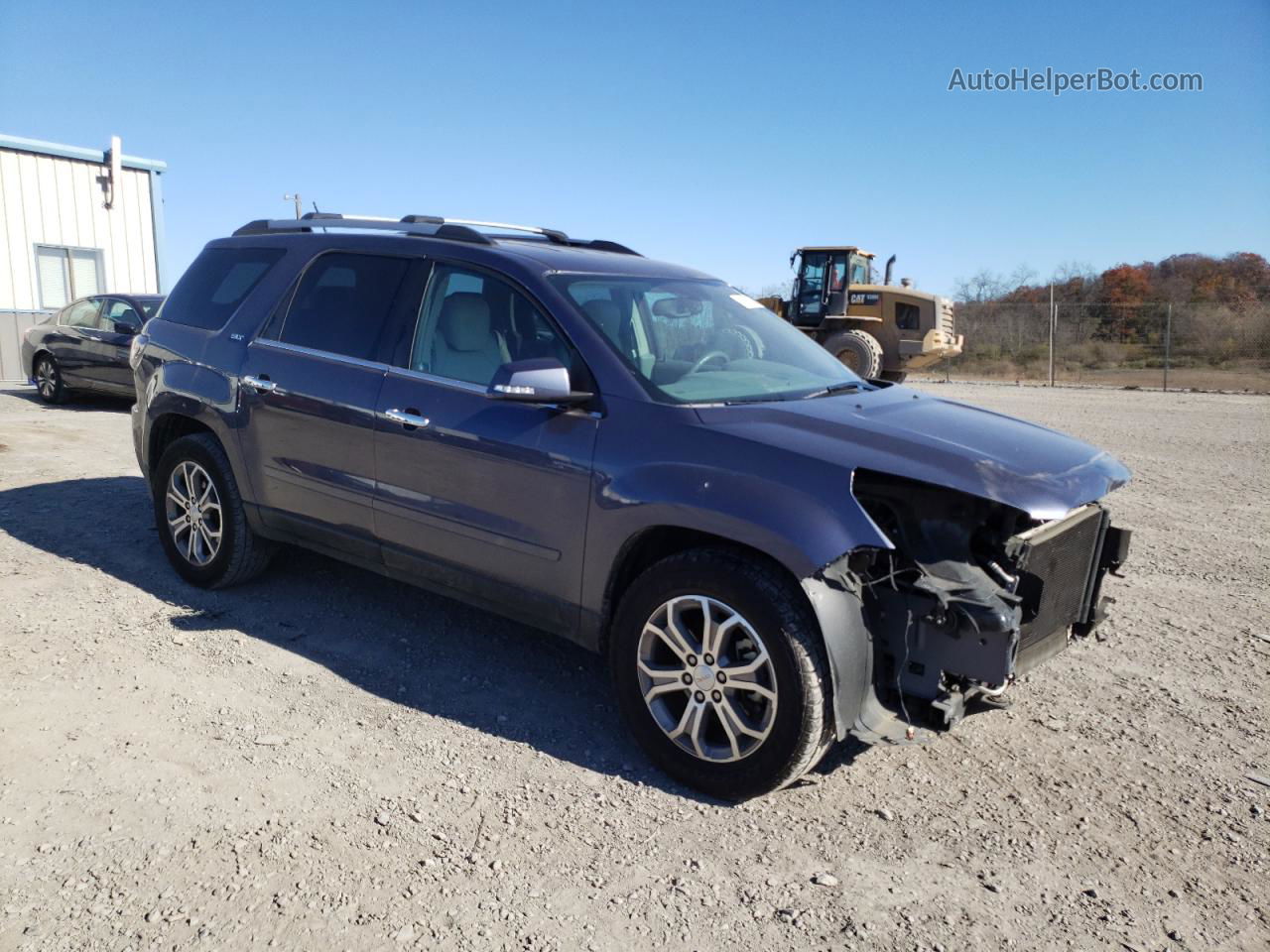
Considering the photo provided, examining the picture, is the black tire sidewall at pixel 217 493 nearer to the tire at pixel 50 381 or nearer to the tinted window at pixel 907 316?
the tire at pixel 50 381

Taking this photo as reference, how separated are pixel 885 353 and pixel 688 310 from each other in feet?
60.4

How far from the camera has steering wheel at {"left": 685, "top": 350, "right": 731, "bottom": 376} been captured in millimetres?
3977

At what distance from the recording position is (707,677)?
335 centimetres

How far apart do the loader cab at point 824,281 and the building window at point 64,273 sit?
15017 millimetres

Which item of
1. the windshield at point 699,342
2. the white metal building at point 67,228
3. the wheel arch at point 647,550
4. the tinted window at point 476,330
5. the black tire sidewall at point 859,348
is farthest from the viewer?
the black tire sidewall at point 859,348

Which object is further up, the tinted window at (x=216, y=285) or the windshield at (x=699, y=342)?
the tinted window at (x=216, y=285)

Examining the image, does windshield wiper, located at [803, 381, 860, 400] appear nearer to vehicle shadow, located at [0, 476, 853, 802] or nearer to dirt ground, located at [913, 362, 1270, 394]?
vehicle shadow, located at [0, 476, 853, 802]

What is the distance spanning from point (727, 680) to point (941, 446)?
1107 millimetres

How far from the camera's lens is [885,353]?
21828 millimetres

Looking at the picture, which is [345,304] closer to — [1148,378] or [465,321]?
[465,321]

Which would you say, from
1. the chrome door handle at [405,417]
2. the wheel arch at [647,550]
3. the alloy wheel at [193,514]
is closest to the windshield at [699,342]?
the wheel arch at [647,550]

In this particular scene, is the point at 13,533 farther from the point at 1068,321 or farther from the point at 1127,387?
the point at 1068,321

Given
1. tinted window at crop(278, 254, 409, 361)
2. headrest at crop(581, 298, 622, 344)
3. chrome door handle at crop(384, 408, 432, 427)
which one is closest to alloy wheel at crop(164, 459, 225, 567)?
tinted window at crop(278, 254, 409, 361)

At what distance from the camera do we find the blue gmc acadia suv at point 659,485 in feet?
10.4
